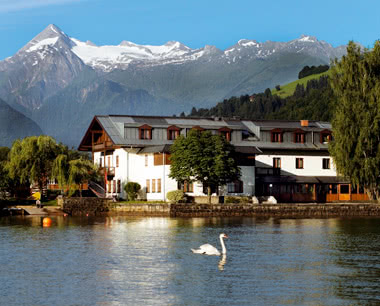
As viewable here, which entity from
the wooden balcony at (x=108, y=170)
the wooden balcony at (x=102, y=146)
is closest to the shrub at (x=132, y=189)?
the wooden balcony at (x=108, y=170)

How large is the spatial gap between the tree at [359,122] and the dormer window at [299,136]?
18597mm

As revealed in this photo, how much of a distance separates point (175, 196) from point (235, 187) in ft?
31.6

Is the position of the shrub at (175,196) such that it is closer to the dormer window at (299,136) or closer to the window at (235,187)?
the window at (235,187)

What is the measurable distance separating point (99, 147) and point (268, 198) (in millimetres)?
24617

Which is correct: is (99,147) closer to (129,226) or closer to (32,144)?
(32,144)

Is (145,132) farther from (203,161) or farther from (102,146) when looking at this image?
(203,161)

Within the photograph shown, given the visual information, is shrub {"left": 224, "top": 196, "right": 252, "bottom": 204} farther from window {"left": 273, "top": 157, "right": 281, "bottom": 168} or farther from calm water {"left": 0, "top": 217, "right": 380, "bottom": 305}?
calm water {"left": 0, "top": 217, "right": 380, "bottom": 305}

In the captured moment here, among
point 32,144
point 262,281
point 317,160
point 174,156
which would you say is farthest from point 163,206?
point 262,281

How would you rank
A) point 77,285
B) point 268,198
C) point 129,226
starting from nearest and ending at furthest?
1. point 77,285
2. point 129,226
3. point 268,198

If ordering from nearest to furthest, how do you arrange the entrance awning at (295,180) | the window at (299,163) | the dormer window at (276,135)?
the entrance awning at (295,180) → the window at (299,163) → the dormer window at (276,135)

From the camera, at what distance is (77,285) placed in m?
30.8

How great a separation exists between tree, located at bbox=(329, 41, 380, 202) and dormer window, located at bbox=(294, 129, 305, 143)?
18.6 m

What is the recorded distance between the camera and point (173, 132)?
99.0 metres

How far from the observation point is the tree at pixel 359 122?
270ft
